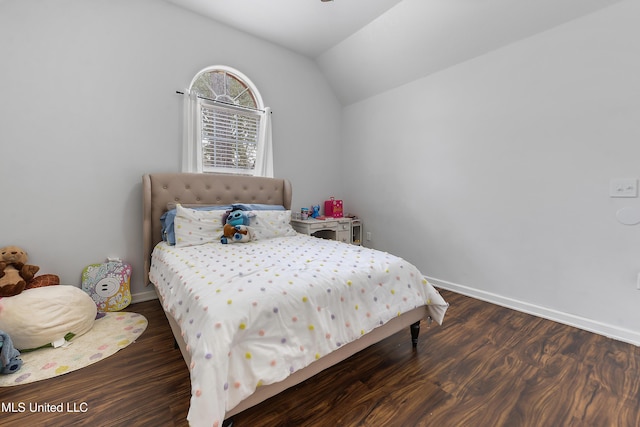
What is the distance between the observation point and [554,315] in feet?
7.50

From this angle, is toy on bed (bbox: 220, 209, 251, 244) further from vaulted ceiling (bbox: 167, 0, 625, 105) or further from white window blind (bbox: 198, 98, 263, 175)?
vaulted ceiling (bbox: 167, 0, 625, 105)

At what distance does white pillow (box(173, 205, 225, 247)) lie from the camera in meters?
2.34

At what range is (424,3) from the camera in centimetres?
254

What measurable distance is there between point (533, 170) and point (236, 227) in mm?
2697

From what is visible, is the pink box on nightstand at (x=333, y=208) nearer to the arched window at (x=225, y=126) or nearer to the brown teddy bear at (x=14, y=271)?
the arched window at (x=225, y=126)

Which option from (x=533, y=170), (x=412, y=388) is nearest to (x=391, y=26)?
(x=533, y=170)

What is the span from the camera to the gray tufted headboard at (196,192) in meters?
2.53

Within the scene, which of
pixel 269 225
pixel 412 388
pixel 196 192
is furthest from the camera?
pixel 196 192

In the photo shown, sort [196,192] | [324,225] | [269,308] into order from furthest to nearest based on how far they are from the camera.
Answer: [324,225] < [196,192] < [269,308]

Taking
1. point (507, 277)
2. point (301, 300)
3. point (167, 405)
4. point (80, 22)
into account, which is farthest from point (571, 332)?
point (80, 22)

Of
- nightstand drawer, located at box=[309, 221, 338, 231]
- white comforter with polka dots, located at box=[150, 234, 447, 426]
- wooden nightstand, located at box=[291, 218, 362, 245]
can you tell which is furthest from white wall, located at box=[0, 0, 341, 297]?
nightstand drawer, located at box=[309, 221, 338, 231]

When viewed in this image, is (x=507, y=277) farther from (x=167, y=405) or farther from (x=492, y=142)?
(x=167, y=405)

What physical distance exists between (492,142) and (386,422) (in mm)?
2551

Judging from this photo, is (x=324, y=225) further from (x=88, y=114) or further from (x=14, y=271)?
(x=14, y=271)
